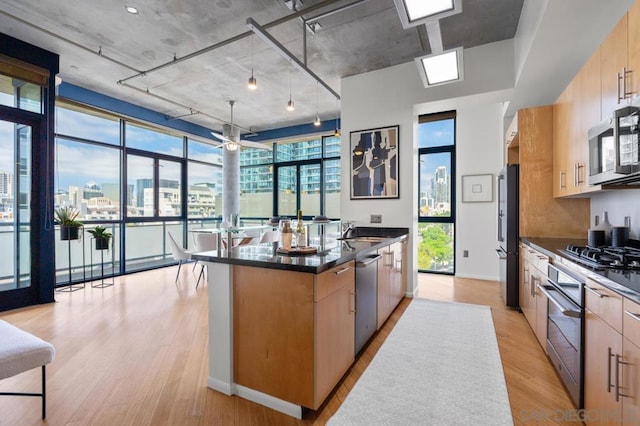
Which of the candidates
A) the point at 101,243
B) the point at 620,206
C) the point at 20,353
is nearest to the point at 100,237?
the point at 101,243

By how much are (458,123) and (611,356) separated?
→ 4665 mm

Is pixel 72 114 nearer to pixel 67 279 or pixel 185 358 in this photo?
pixel 67 279

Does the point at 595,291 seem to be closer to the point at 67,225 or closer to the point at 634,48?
the point at 634,48

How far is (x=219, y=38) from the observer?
11.7 ft

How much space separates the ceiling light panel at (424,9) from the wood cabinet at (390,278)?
195 centimetres

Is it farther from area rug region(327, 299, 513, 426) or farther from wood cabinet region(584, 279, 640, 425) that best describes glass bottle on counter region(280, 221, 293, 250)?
wood cabinet region(584, 279, 640, 425)

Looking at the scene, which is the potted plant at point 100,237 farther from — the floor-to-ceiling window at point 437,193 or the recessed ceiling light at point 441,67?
the floor-to-ceiling window at point 437,193

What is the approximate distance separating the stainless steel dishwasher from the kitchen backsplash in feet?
6.63

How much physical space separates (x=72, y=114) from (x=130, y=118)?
90cm

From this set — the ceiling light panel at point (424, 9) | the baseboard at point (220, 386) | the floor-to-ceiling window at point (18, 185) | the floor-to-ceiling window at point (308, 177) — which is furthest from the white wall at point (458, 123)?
the floor-to-ceiling window at point (18, 185)

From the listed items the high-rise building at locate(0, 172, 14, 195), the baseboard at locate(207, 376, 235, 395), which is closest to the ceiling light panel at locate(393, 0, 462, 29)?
the baseboard at locate(207, 376, 235, 395)

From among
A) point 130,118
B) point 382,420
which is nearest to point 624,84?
point 382,420

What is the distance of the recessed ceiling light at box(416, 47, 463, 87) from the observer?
2.16m

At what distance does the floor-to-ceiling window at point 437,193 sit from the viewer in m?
5.48
